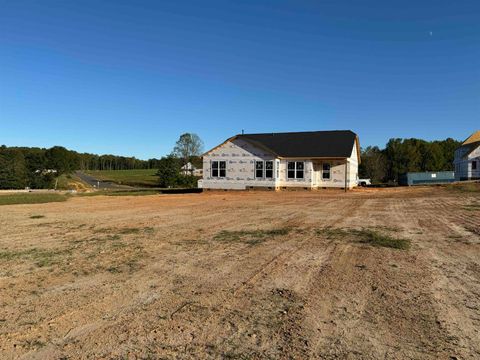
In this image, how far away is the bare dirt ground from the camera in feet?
11.3

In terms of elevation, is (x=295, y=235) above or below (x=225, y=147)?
below

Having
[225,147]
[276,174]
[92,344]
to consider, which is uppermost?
[225,147]

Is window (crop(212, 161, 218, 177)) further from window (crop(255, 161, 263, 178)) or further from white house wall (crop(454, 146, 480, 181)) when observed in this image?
white house wall (crop(454, 146, 480, 181))

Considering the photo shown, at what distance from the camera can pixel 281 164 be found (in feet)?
102

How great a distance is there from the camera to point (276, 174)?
30.4 metres

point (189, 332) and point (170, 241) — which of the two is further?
point (170, 241)

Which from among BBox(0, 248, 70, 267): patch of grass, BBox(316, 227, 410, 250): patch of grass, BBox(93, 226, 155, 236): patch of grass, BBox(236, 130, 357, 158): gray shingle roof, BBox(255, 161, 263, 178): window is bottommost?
BBox(0, 248, 70, 267): patch of grass

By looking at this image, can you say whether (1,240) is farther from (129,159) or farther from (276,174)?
(129,159)

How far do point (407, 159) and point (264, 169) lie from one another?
53576 mm

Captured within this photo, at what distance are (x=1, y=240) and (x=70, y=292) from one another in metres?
5.30

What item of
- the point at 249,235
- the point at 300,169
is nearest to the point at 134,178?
the point at 300,169

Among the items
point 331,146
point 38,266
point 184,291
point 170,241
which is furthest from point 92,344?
point 331,146

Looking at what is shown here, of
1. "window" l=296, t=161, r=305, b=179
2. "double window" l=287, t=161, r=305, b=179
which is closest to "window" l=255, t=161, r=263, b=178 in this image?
"double window" l=287, t=161, r=305, b=179

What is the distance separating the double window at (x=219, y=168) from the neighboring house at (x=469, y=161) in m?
32.0
